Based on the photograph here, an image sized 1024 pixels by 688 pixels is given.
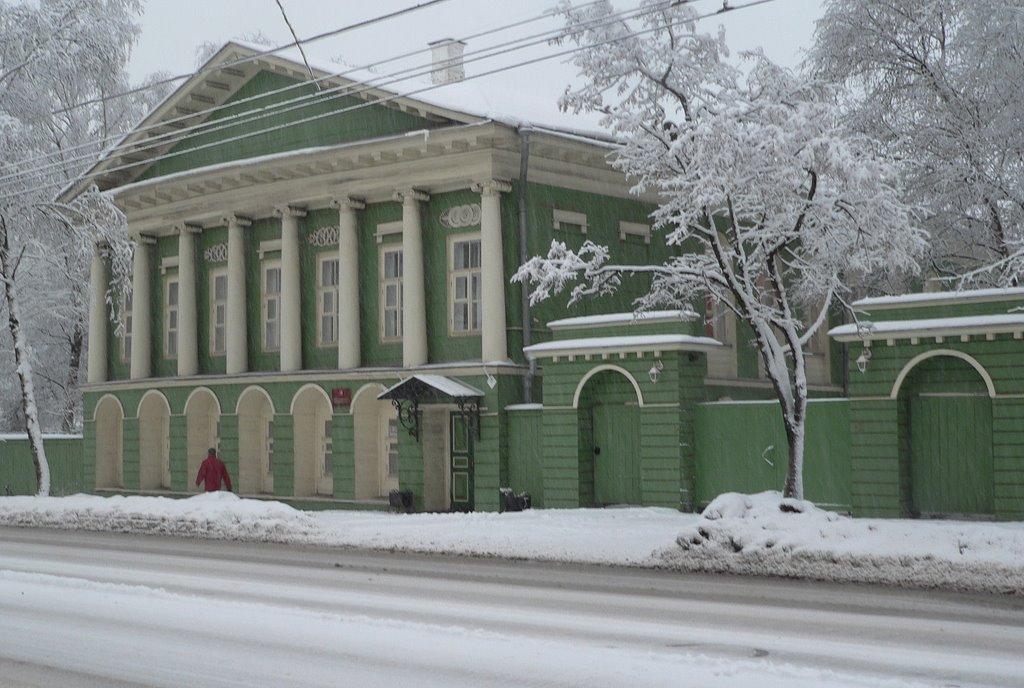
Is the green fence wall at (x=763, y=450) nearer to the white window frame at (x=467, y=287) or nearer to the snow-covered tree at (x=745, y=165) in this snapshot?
the snow-covered tree at (x=745, y=165)

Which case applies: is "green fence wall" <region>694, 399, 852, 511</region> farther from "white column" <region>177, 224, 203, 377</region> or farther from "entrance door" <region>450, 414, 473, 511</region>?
"white column" <region>177, 224, 203, 377</region>

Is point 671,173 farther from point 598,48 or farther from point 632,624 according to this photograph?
point 632,624

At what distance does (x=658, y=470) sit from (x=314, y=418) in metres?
11.1

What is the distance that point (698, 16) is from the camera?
20.8 metres

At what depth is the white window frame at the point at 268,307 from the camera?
33.6 metres

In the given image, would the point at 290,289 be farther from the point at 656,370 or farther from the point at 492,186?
the point at 656,370

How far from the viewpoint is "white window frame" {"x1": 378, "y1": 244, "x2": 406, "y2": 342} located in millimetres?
30641

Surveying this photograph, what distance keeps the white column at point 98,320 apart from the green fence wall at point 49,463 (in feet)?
8.12

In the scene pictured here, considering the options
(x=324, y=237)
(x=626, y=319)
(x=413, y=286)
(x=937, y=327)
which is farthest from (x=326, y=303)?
(x=937, y=327)

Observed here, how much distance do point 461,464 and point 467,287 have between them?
391 cm

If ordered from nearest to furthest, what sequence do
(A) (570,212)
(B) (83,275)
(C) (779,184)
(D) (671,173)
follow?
(C) (779,184) → (D) (671,173) → (A) (570,212) → (B) (83,275)

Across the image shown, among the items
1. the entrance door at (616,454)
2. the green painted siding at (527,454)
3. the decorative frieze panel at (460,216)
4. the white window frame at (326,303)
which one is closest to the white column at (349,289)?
the white window frame at (326,303)

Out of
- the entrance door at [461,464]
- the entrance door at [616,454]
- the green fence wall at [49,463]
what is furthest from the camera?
the green fence wall at [49,463]

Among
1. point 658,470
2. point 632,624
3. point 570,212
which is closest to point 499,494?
point 658,470
